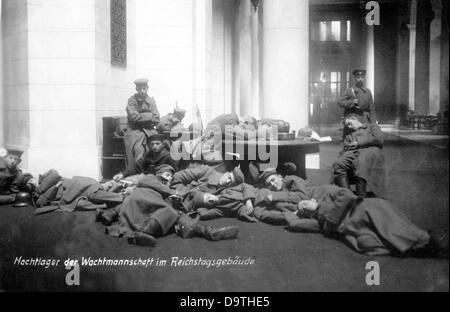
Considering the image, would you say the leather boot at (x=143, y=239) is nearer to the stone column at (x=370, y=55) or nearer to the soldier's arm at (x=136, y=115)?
the soldier's arm at (x=136, y=115)

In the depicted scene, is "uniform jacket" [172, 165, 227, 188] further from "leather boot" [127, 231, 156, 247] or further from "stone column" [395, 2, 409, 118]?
Result: "stone column" [395, 2, 409, 118]

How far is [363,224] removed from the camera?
4500 millimetres

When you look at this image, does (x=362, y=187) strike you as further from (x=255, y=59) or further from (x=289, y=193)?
(x=255, y=59)

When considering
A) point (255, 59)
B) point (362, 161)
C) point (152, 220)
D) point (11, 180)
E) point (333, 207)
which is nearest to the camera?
point (333, 207)

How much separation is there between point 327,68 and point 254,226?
24390 mm

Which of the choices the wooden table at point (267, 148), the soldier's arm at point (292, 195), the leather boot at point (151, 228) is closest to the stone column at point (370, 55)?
the wooden table at point (267, 148)

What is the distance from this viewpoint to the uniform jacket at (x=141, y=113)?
8.09 meters

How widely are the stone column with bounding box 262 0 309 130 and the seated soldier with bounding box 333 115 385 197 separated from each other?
268 centimetres

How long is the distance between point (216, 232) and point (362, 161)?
2.41 meters

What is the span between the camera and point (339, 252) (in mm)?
4367

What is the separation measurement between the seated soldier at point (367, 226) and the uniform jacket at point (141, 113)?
379 cm

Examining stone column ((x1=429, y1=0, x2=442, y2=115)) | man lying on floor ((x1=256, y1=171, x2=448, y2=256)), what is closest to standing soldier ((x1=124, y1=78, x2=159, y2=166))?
man lying on floor ((x1=256, y1=171, x2=448, y2=256))

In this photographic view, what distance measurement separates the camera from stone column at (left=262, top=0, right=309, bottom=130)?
9.08 m

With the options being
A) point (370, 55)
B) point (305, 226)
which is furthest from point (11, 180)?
point (370, 55)
